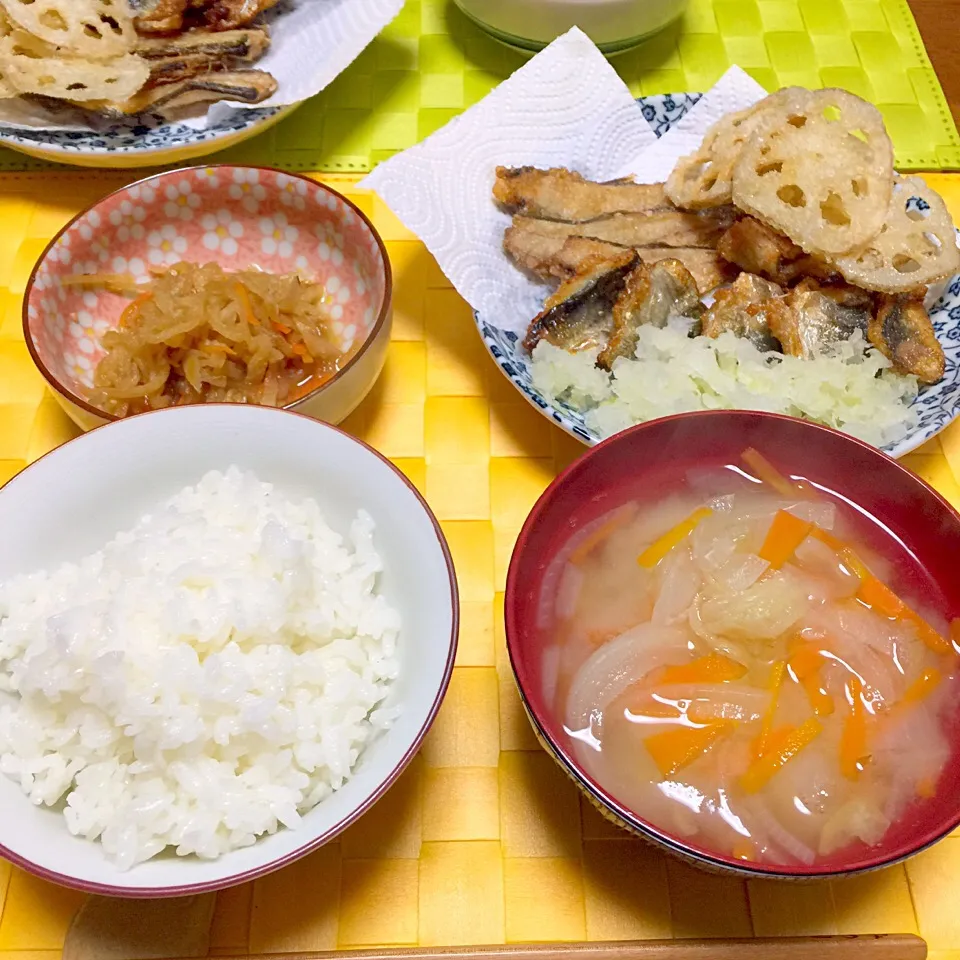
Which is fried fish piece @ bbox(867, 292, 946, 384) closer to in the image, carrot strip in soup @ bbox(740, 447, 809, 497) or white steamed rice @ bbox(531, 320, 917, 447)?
white steamed rice @ bbox(531, 320, 917, 447)

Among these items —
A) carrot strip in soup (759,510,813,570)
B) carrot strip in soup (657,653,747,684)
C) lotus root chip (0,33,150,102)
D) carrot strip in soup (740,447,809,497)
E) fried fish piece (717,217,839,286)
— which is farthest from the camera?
lotus root chip (0,33,150,102)

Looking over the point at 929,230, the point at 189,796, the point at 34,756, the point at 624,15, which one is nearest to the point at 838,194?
the point at 929,230

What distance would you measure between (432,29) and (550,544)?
6.69ft

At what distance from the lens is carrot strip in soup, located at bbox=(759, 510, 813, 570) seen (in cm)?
137

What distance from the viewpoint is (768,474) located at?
149 cm

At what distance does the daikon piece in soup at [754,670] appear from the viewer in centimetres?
119

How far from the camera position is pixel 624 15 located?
7.79 ft

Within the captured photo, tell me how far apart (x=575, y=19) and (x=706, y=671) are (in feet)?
6.28

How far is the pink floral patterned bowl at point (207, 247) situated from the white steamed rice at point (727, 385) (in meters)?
0.43

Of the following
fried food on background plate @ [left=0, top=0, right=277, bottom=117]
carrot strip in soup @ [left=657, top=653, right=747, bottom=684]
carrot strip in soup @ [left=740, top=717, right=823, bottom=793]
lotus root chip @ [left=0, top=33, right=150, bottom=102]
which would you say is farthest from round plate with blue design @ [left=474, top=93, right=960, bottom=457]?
lotus root chip @ [left=0, top=33, right=150, bottom=102]

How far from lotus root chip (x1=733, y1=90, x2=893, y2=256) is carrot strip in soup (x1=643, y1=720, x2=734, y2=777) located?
112cm

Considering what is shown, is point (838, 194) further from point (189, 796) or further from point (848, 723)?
point (189, 796)

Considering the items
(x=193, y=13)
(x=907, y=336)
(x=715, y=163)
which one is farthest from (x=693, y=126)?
(x=193, y=13)

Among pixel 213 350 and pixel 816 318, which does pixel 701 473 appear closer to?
pixel 816 318
